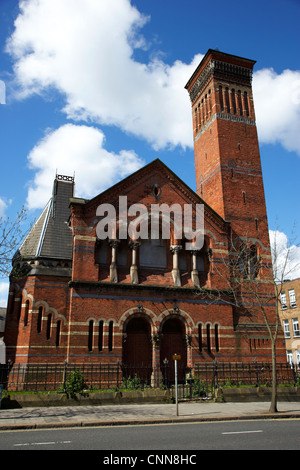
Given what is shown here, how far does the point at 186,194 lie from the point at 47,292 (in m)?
12.2

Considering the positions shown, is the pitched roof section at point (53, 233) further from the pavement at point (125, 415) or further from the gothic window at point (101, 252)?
the pavement at point (125, 415)

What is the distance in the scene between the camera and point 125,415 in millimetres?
14094

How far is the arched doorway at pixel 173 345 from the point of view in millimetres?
24812

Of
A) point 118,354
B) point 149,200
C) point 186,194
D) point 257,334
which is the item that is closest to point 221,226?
point 186,194

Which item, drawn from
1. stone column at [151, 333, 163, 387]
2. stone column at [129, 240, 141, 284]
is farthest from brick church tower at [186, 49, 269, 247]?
stone column at [151, 333, 163, 387]

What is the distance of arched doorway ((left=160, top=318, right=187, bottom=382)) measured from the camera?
24.8 m

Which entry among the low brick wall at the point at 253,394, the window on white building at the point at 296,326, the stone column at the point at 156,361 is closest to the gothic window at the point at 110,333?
the stone column at the point at 156,361

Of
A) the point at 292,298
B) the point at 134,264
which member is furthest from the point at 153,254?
the point at 292,298

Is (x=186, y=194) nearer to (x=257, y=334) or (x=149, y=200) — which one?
(x=149, y=200)

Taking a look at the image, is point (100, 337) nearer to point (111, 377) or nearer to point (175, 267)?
point (111, 377)

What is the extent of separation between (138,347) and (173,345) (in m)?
2.44

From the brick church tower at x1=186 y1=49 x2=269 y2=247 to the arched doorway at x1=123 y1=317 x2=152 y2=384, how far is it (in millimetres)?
10608

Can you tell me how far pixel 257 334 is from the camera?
2688 centimetres

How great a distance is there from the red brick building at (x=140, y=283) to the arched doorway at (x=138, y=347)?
0.06 meters
